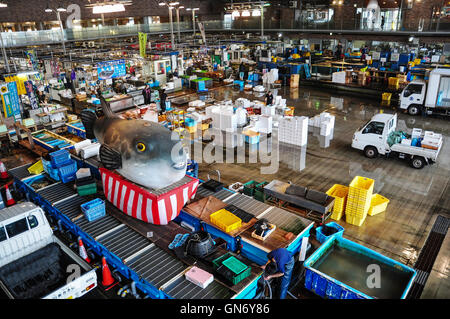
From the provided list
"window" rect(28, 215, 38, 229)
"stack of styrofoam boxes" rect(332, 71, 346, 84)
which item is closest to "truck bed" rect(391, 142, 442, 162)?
"window" rect(28, 215, 38, 229)

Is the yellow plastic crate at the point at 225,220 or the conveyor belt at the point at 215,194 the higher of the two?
the yellow plastic crate at the point at 225,220

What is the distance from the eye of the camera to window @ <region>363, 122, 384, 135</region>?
1318 centimetres

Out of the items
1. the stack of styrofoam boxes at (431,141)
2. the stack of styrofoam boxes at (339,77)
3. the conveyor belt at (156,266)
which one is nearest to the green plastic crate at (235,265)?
the conveyor belt at (156,266)

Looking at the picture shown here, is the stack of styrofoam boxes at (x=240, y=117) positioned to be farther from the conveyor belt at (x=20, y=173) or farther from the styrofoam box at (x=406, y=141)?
the conveyor belt at (x=20, y=173)

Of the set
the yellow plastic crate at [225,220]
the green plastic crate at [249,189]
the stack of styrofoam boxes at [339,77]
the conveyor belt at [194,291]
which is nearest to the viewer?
the conveyor belt at [194,291]

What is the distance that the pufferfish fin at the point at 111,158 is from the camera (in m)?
6.86

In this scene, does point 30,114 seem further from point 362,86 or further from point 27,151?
point 362,86

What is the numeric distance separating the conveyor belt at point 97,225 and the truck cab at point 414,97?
18162mm

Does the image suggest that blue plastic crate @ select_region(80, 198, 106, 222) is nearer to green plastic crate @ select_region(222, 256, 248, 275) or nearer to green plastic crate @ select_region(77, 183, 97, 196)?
green plastic crate @ select_region(77, 183, 97, 196)

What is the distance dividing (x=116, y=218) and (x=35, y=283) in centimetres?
211

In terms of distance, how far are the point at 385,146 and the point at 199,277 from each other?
33.7 feet

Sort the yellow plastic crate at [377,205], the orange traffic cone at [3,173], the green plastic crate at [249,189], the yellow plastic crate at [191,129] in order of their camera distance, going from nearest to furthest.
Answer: the yellow plastic crate at [377,205]
the green plastic crate at [249,189]
the orange traffic cone at [3,173]
the yellow plastic crate at [191,129]

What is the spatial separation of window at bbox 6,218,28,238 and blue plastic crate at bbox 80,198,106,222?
1241mm
